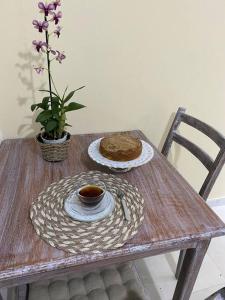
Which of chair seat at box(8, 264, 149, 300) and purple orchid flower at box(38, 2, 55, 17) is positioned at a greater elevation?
purple orchid flower at box(38, 2, 55, 17)

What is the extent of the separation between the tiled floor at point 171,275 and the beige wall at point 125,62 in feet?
2.34

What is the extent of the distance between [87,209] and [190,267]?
38 cm

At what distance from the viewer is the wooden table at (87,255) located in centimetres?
63

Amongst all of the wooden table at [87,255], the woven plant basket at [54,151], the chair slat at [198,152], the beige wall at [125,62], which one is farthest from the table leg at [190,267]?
the beige wall at [125,62]

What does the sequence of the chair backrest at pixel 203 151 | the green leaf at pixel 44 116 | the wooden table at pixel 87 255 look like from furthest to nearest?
the chair backrest at pixel 203 151 < the green leaf at pixel 44 116 < the wooden table at pixel 87 255

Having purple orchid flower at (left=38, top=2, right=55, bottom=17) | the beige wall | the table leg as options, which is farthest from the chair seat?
purple orchid flower at (left=38, top=2, right=55, bottom=17)

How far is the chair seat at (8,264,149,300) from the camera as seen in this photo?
79cm

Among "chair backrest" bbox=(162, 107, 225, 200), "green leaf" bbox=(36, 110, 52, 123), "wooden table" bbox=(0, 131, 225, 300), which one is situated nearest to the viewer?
"wooden table" bbox=(0, 131, 225, 300)

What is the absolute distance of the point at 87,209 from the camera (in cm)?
76

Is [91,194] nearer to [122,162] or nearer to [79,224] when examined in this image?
[79,224]

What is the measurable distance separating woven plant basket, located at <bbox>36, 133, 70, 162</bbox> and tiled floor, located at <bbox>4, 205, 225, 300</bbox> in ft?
2.74

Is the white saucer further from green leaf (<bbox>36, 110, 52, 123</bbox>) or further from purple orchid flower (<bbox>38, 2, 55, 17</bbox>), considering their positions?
purple orchid flower (<bbox>38, 2, 55, 17</bbox>)

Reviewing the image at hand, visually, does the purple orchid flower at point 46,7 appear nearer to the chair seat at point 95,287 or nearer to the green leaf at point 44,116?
the green leaf at point 44,116

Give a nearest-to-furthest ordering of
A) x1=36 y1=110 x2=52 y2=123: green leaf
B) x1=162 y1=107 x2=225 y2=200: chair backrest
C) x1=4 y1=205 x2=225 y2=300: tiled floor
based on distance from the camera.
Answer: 1. x1=36 y1=110 x2=52 y2=123: green leaf
2. x1=162 y1=107 x2=225 y2=200: chair backrest
3. x1=4 y1=205 x2=225 y2=300: tiled floor
